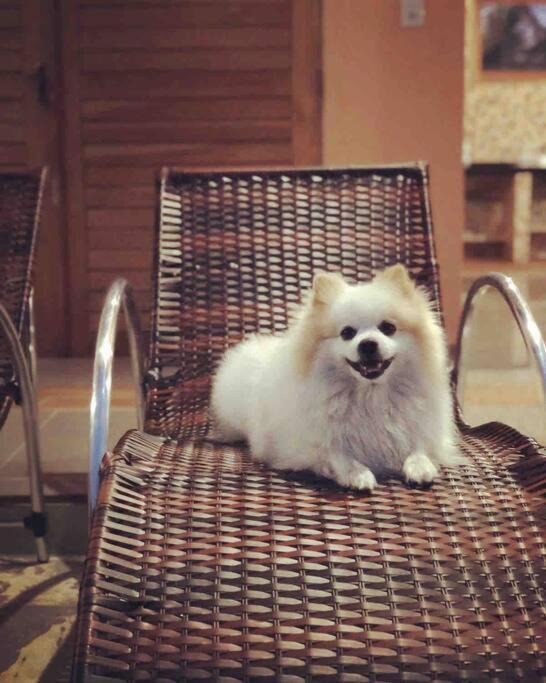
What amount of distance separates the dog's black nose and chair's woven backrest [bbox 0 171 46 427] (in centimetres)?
98

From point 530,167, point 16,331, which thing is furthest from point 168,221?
point 530,167

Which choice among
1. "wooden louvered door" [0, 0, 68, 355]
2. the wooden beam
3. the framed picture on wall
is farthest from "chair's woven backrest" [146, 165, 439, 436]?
the framed picture on wall

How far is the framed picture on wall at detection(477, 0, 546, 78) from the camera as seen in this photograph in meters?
8.17

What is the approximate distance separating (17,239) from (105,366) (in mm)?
799

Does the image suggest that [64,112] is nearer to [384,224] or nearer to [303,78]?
[303,78]

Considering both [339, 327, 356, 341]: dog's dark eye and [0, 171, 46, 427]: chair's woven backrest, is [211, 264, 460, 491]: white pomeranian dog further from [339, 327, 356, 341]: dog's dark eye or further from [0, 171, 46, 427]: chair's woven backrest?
[0, 171, 46, 427]: chair's woven backrest

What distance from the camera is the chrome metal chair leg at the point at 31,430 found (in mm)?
1828

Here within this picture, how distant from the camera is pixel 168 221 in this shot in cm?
193

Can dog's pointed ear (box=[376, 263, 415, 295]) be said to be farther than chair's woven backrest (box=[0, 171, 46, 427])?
No

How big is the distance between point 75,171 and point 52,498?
1.79 metres

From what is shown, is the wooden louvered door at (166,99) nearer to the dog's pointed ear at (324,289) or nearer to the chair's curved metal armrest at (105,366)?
the chair's curved metal armrest at (105,366)

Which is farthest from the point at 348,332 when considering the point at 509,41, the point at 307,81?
the point at 509,41

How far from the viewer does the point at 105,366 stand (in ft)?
4.65

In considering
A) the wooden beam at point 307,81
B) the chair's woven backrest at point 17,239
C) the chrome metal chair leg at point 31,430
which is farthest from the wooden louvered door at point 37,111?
the chrome metal chair leg at point 31,430
